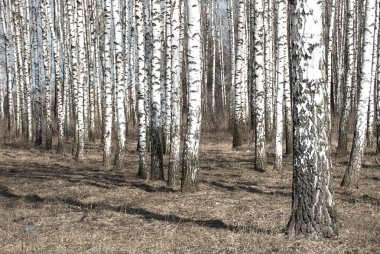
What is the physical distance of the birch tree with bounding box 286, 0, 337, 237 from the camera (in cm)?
566

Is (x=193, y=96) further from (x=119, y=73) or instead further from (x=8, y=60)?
(x=8, y=60)

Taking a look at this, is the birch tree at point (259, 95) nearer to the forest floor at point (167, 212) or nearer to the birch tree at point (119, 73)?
the forest floor at point (167, 212)

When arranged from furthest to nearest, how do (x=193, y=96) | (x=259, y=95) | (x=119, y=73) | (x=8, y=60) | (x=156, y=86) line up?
(x=8, y=60), (x=119, y=73), (x=259, y=95), (x=156, y=86), (x=193, y=96)

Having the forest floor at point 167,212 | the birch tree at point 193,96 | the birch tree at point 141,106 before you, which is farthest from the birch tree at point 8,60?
the birch tree at point 193,96

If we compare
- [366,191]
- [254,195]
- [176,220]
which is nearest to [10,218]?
[176,220]

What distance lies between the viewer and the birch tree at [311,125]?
18.6 feet

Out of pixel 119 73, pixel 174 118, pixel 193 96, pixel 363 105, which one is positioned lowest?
pixel 174 118

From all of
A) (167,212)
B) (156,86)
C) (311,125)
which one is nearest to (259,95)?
(156,86)

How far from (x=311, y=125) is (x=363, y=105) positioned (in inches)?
167

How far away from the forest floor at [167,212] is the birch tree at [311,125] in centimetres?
35

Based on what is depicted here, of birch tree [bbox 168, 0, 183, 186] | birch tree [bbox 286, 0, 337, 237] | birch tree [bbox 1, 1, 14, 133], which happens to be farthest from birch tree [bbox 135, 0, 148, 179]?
birch tree [bbox 1, 1, 14, 133]

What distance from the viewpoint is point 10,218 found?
786 cm

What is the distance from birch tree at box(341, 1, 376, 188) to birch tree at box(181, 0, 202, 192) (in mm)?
3290

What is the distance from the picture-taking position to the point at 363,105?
9328 millimetres
